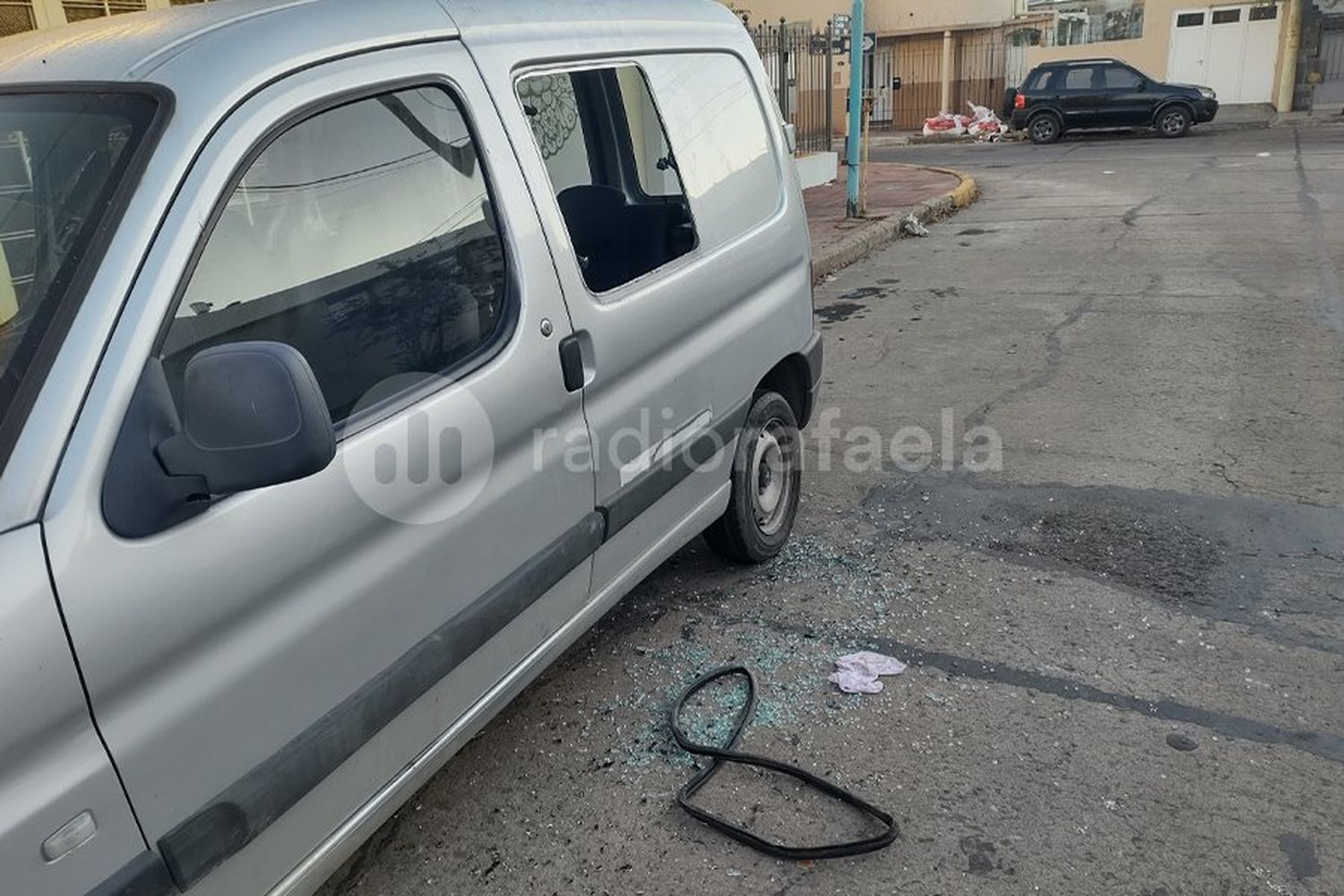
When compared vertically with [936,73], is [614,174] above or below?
below

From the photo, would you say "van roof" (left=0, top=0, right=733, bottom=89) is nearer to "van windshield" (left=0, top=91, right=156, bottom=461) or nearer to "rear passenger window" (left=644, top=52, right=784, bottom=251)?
"van windshield" (left=0, top=91, right=156, bottom=461)

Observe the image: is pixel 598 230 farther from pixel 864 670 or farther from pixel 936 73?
pixel 936 73

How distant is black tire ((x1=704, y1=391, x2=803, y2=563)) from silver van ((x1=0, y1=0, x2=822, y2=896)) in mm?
570

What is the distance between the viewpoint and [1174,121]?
22516 millimetres

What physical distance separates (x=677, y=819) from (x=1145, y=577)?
214cm

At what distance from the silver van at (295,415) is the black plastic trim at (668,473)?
17 mm

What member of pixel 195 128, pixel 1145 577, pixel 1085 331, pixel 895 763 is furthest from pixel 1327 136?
pixel 195 128

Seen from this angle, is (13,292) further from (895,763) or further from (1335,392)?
(1335,392)

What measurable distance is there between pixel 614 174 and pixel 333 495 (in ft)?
6.71

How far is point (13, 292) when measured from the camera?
70.3 inches

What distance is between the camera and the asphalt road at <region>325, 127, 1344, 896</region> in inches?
100

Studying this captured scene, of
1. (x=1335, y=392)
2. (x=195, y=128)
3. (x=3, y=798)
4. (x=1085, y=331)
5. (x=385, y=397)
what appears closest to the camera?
(x=3, y=798)

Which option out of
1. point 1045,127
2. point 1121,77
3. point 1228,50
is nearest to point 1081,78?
point 1121,77

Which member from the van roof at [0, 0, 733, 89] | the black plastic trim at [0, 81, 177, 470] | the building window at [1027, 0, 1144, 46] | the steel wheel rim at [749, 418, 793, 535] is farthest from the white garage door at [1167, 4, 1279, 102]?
the black plastic trim at [0, 81, 177, 470]
